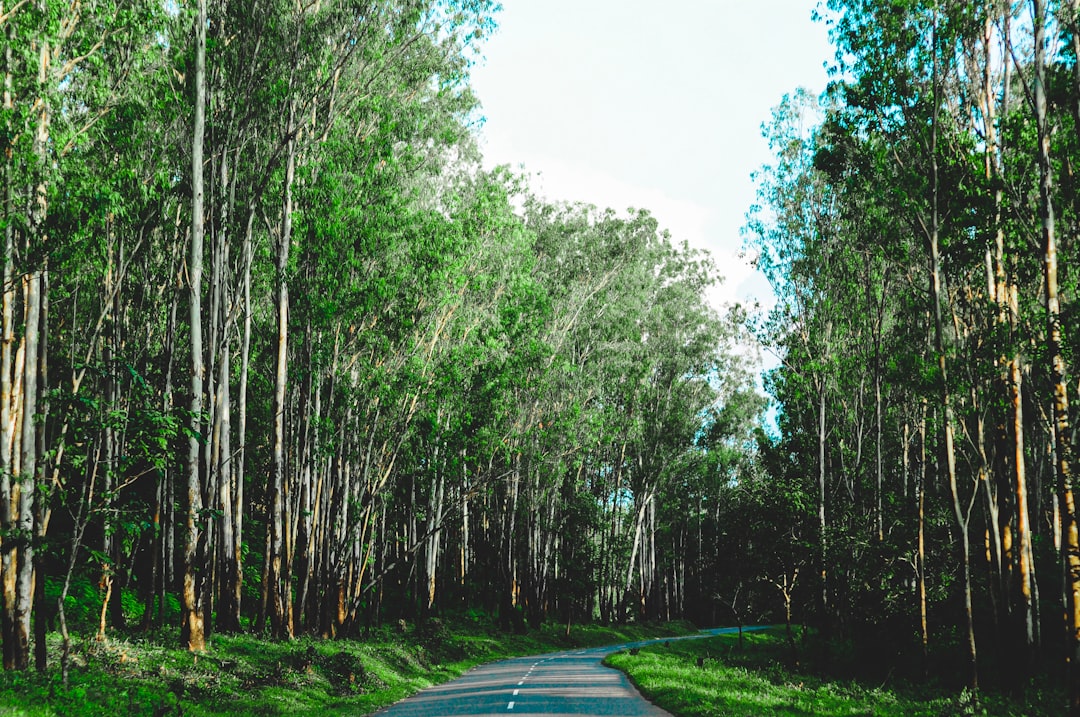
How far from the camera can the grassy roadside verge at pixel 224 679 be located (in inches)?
522

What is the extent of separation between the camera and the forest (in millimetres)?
15109

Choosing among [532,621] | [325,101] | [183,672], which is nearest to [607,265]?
[532,621]

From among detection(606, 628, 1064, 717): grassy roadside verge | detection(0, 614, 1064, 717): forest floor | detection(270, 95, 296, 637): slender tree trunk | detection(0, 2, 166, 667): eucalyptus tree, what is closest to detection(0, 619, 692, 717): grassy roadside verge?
detection(0, 614, 1064, 717): forest floor

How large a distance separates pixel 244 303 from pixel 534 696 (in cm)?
1413

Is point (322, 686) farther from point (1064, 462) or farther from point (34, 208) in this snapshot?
point (1064, 462)

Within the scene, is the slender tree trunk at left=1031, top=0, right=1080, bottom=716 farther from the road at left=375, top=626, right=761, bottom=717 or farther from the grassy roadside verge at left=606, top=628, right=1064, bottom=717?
the road at left=375, top=626, right=761, bottom=717

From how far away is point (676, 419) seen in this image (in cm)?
5288

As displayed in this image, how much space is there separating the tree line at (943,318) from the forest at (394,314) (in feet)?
0.43

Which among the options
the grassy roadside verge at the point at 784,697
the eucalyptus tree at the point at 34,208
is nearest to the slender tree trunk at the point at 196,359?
the eucalyptus tree at the point at 34,208

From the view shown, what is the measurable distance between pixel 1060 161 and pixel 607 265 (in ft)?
85.4

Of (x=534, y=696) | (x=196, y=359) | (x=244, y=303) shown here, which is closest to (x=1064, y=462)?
(x=534, y=696)

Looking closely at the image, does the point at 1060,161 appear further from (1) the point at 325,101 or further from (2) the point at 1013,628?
(1) the point at 325,101

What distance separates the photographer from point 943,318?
86.7 ft

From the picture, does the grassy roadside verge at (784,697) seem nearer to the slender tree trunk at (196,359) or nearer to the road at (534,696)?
the road at (534,696)
